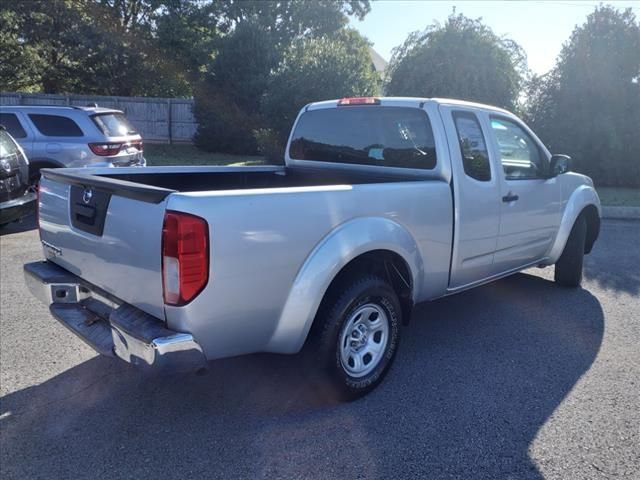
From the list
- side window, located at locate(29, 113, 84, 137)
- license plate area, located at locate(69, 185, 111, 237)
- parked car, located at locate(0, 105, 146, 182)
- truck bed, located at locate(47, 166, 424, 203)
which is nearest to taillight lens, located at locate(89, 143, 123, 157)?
parked car, located at locate(0, 105, 146, 182)

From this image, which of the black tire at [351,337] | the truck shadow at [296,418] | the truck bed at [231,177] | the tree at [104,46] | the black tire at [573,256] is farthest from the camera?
the tree at [104,46]

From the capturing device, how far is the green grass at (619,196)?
11339 millimetres

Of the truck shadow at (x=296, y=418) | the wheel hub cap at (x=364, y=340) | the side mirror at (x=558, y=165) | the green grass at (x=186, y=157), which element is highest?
the side mirror at (x=558, y=165)

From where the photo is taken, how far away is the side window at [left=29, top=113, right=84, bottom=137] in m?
9.16

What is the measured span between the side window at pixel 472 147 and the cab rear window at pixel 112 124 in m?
7.06

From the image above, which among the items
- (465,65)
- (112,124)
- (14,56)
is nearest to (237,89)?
(465,65)

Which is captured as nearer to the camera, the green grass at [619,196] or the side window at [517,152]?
the side window at [517,152]

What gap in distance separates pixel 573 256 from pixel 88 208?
4782 mm

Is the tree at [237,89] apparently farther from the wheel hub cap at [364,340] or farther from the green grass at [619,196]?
the wheel hub cap at [364,340]

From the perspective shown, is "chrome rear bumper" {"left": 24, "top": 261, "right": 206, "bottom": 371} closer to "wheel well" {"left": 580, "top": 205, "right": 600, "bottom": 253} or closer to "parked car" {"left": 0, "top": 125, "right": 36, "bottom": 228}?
"parked car" {"left": 0, "top": 125, "right": 36, "bottom": 228}

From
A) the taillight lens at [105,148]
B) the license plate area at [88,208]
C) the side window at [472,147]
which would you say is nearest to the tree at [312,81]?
the taillight lens at [105,148]

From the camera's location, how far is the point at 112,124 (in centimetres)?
962

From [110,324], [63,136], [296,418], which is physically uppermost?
[63,136]

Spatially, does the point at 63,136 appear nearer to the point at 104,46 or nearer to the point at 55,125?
the point at 55,125
